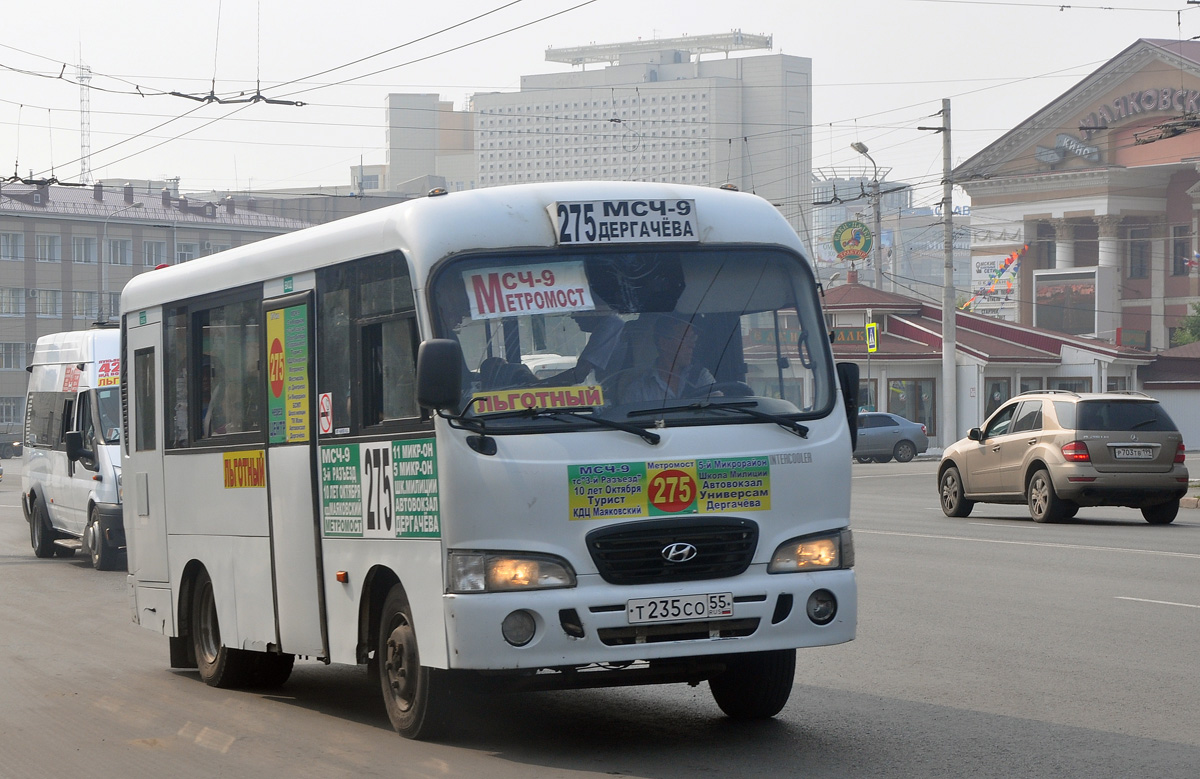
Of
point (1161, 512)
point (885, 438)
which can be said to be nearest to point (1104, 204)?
point (885, 438)

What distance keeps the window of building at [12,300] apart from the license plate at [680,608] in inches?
3682

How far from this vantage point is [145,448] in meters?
11.0

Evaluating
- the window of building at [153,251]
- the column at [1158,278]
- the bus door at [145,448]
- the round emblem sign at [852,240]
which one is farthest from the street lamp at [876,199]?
the window of building at [153,251]

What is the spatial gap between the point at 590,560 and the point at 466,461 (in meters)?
0.67

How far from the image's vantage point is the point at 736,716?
8.05 metres

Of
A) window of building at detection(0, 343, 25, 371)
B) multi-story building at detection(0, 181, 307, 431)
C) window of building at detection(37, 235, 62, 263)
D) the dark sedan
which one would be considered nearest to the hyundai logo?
the dark sedan

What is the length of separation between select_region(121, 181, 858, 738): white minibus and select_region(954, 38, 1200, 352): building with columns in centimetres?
6824

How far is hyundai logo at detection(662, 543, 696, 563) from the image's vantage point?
706cm

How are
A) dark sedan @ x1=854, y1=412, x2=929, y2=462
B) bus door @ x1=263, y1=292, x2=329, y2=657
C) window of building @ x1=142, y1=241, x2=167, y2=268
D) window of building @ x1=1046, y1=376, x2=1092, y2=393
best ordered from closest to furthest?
bus door @ x1=263, y1=292, x2=329, y2=657
dark sedan @ x1=854, y1=412, x2=929, y2=462
window of building @ x1=1046, y1=376, x2=1092, y2=393
window of building @ x1=142, y1=241, x2=167, y2=268

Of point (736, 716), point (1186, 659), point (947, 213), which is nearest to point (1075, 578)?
point (1186, 659)

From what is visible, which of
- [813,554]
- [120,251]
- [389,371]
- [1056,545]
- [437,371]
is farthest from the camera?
[120,251]

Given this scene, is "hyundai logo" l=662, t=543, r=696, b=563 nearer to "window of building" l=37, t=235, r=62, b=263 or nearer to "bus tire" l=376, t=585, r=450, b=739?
"bus tire" l=376, t=585, r=450, b=739

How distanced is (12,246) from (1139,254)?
201ft

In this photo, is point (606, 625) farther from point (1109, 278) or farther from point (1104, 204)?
point (1104, 204)
